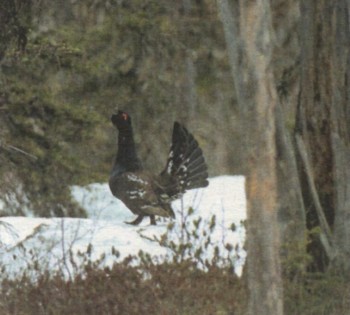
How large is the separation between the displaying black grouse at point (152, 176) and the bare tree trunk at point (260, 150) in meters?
6.72

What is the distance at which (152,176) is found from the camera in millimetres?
14234

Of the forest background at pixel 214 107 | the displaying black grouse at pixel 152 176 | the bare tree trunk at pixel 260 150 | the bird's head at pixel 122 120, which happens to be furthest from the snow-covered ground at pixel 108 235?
the bare tree trunk at pixel 260 150

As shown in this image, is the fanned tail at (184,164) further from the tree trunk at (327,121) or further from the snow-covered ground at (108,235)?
the tree trunk at (327,121)

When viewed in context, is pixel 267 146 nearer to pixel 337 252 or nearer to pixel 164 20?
pixel 337 252

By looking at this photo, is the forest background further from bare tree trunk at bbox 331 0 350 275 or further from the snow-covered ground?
the snow-covered ground

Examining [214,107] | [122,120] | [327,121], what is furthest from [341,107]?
[214,107]

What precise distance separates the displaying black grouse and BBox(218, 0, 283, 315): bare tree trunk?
22.0ft

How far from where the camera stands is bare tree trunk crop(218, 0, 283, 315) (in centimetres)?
624

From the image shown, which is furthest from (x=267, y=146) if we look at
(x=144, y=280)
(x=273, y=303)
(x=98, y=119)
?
(x=98, y=119)

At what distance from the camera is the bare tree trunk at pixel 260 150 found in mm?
6242

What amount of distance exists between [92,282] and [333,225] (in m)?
2.23

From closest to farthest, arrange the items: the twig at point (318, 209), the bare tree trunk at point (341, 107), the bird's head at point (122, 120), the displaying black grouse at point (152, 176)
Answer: the twig at point (318, 209) → the bare tree trunk at point (341, 107) → the displaying black grouse at point (152, 176) → the bird's head at point (122, 120)

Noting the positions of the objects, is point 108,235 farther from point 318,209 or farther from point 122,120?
point 318,209

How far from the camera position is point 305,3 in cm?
978
